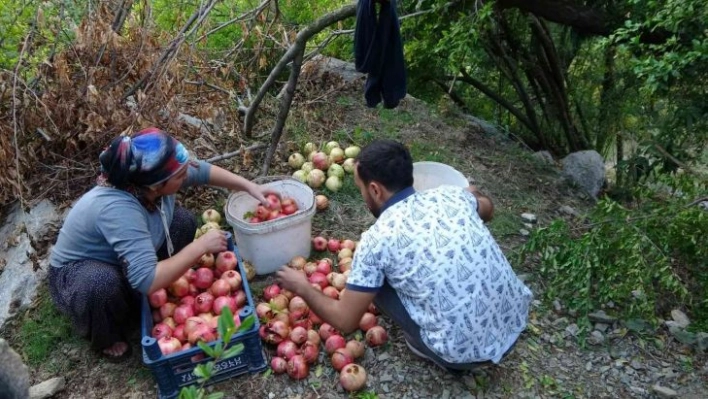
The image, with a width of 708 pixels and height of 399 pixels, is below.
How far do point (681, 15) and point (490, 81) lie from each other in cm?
500

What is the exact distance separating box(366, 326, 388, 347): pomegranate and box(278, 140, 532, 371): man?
428 mm

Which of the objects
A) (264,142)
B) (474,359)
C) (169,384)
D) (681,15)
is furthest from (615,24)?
(169,384)

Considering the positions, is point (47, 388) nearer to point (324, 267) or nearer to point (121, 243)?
point (121, 243)

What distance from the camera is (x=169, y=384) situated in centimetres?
265

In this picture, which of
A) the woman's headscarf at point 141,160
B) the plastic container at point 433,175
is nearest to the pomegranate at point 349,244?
the plastic container at point 433,175

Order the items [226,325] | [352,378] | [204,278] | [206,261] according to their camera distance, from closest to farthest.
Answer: [226,325]
[352,378]
[204,278]
[206,261]

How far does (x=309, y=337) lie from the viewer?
2.99 meters

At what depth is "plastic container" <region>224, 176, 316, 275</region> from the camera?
3334 millimetres

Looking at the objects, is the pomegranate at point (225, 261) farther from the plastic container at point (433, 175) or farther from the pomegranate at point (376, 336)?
the plastic container at point (433, 175)

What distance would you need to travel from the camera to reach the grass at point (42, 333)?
313 centimetres

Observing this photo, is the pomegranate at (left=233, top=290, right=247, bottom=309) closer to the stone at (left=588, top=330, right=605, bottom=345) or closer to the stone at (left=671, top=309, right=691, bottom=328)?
the stone at (left=588, top=330, right=605, bottom=345)

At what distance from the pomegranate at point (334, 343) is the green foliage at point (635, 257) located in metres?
1.30

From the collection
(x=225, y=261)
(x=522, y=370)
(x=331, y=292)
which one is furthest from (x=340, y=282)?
(x=522, y=370)

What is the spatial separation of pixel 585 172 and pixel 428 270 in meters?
3.52
